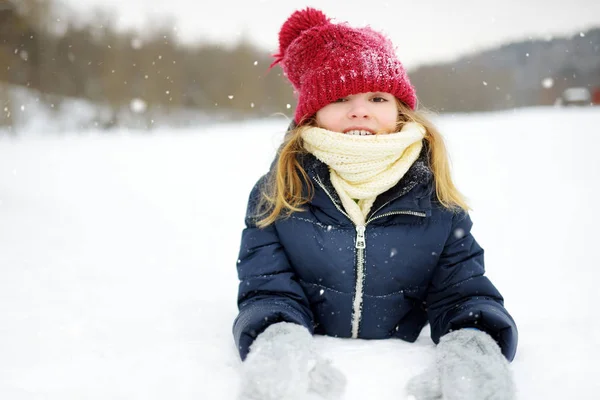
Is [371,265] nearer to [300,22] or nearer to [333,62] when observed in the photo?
[333,62]

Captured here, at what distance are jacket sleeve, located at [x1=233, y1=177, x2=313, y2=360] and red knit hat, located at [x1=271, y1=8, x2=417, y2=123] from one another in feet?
1.48

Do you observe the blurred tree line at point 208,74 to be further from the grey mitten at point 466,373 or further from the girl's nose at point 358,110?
the grey mitten at point 466,373

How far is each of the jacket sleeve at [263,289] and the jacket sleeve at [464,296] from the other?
1.47 ft

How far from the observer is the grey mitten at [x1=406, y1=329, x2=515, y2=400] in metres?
1.29

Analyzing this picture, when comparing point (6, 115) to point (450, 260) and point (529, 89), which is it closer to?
point (450, 260)

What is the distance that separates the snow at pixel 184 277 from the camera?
1.55 metres

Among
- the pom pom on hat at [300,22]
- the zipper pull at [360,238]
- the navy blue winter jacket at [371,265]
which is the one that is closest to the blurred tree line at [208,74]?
the pom pom on hat at [300,22]

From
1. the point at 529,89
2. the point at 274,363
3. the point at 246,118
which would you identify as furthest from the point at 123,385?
→ the point at 529,89

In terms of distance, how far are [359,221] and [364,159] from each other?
8.4 inches

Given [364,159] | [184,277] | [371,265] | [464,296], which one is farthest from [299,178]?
[184,277]

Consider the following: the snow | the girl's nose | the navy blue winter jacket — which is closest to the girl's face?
the girl's nose

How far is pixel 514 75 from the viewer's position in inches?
670

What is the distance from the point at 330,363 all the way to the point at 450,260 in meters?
0.58

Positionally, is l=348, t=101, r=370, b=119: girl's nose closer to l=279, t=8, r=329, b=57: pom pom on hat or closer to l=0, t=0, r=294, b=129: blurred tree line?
l=279, t=8, r=329, b=57: pom pom on hat
